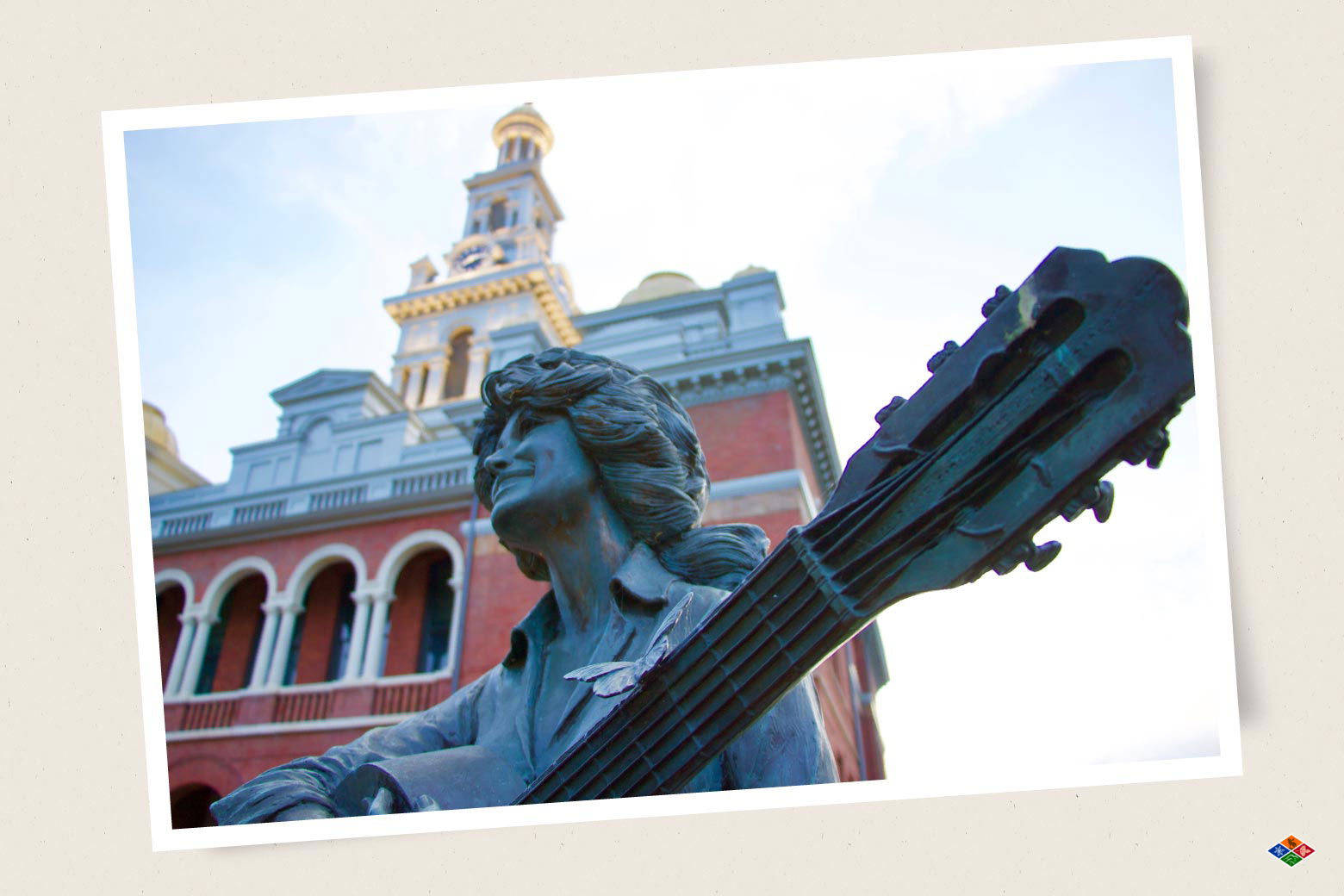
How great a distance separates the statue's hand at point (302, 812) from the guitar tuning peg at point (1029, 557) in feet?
4.54

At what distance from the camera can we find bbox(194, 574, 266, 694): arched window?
1814cm

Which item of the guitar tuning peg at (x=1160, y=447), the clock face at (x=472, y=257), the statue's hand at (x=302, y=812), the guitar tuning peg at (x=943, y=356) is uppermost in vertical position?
the clock face at (x=472, y=257)

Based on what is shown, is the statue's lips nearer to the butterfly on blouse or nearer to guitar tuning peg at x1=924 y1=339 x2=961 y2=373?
the butterfly on blouse

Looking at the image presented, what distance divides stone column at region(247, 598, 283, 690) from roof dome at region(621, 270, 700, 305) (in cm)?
898

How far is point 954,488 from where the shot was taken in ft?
4.51

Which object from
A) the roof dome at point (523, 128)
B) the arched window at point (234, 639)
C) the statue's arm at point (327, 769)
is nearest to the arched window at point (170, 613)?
the arched window at point (234, 639)

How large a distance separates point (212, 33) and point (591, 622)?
278cm

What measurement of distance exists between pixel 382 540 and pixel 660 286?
24.4ft

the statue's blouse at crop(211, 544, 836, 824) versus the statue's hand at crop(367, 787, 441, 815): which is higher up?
the statue's blouse at crop(211, 544, 836, 824)

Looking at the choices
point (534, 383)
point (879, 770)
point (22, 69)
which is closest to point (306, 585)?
point (879, 770)

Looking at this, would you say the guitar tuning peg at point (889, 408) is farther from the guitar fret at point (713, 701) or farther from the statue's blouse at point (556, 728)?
the statue's blouse at point (556, 728)

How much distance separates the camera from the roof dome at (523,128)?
40.9 meters

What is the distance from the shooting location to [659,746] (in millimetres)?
1681

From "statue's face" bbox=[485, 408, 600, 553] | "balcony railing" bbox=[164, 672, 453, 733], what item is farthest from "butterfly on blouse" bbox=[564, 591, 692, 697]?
"balcony railing" bbox=[164, 672, 453, 733]
